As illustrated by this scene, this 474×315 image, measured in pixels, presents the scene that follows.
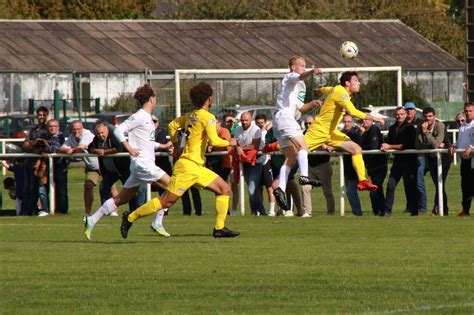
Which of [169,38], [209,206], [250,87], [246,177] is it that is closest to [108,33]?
[169,38]

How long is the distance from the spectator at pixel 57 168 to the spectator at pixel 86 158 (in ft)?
0.52

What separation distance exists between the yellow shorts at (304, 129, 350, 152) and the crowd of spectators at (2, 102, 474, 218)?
2.85 meters

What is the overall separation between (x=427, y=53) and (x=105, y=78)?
1522 centimetres

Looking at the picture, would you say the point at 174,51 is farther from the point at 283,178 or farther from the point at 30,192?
the point at 283,178

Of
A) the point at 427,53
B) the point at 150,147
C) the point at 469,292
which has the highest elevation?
the point at 427,53

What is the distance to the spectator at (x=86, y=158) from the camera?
24500mm

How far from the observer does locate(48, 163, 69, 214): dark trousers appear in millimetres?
24953

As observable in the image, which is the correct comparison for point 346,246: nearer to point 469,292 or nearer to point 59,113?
point 469,292

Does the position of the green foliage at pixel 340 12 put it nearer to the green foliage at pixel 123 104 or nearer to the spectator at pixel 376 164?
the green foliage at pixel 123 104

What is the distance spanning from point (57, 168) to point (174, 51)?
1416 inches

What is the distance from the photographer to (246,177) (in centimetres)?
2488

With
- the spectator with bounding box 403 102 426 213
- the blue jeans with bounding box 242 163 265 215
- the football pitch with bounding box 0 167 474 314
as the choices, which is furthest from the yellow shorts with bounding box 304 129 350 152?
the blue jeans with bounding box 242 163 265 215

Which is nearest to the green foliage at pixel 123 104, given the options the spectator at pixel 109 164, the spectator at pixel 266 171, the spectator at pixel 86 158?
the spectator at pixel 86 158

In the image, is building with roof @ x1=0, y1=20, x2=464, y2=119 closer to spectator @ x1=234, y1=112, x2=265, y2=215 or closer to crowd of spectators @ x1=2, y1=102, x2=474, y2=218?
crowd of spectators @ x1=2, y1=102, x2=474, y2=218
